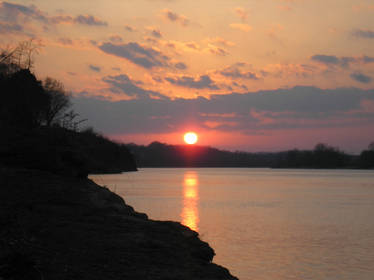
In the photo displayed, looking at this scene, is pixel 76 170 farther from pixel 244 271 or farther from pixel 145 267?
pixel 145 267

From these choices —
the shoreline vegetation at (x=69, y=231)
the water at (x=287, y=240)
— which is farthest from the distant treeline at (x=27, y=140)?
the water at (x=287, y=240)

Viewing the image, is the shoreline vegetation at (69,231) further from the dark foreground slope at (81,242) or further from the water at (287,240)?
the water at (287,240)

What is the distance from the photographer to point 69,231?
50.8 ft

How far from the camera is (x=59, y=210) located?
60.1 ft

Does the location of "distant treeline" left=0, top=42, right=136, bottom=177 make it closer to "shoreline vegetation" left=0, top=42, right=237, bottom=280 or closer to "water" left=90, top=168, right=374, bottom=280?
"shoreline vegetation" left=0, top=42, right=237, bottom=280

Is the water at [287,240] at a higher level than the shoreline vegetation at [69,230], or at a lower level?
lower

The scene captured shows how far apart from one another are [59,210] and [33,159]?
752cm

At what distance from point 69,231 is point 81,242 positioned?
1236mm

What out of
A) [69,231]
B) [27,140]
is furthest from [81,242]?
[27,140]

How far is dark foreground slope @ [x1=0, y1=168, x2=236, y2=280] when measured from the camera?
39.3 ft

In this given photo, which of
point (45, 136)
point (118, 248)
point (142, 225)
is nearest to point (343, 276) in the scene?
point (142, 225)

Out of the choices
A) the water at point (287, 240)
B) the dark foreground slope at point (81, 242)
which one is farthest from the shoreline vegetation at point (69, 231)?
the water at point (287, 240)

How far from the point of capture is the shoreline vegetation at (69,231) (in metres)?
12.2

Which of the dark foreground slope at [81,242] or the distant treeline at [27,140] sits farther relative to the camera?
the distant treeline at [27,140]
